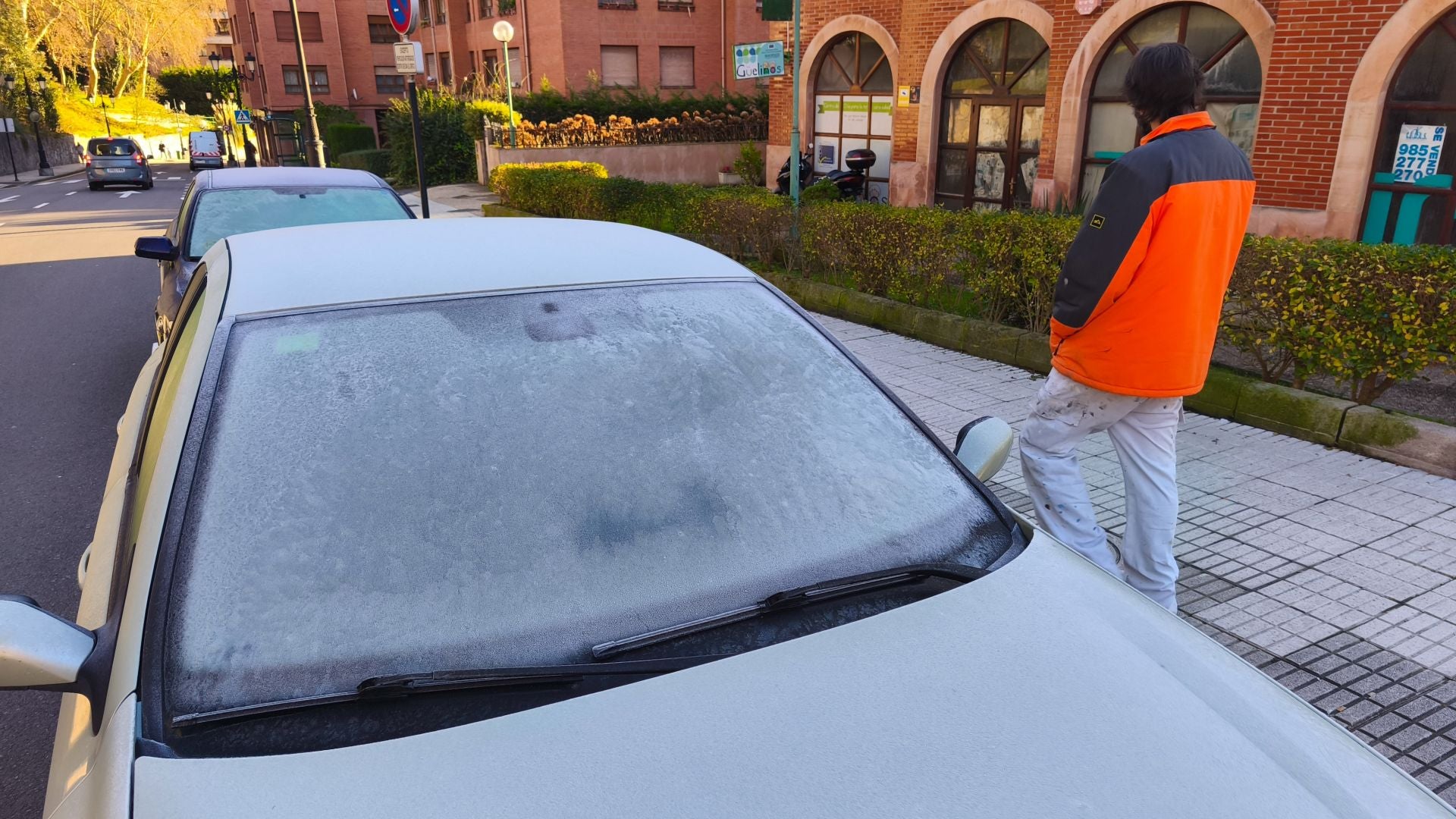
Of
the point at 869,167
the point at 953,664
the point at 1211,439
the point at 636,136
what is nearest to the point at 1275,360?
the point at 1211,439

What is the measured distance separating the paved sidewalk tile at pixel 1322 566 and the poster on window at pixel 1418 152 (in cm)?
638

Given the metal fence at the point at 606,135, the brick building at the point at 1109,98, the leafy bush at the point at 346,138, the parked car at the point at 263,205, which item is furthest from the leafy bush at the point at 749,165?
the leafy bush at the point at 346,138

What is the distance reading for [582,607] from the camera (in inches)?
69.4

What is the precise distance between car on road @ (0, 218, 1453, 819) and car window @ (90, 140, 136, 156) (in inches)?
1491

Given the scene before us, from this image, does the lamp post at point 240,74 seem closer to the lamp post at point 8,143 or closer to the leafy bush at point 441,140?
the lamp post at point 8,143

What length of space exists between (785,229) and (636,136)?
1604 centimetres

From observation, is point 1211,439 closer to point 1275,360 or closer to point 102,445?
point 1275,360

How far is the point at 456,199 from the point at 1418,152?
19.8m

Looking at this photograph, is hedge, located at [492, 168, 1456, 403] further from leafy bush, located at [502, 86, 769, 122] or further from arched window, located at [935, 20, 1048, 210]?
leafy bush, located at [502, 86, 769, 122]

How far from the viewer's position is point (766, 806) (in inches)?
54.5

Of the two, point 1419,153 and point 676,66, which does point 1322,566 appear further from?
point 676,66

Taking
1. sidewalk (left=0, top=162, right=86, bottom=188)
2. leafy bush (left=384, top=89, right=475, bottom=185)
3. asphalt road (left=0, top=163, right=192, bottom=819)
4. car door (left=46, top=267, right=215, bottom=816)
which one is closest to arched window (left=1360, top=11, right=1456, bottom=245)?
car door (left=46, top=267, right=215, bottom=816)

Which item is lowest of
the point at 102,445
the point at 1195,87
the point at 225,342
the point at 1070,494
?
the point at 102,445

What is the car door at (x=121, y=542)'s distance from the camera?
157cm
